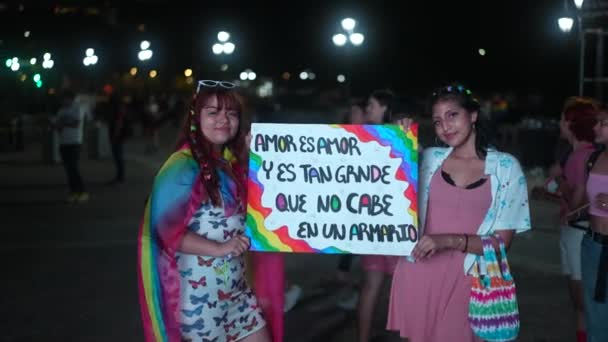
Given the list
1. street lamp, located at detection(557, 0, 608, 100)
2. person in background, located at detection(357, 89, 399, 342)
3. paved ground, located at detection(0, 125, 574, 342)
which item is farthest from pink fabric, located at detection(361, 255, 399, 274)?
street lamp, located at detection(557, 0, 608, 100)

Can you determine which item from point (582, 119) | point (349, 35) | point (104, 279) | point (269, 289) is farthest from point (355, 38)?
point (269, 289)

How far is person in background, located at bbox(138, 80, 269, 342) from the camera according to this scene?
361cm

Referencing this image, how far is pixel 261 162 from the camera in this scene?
384cm

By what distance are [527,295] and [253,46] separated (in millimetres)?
34914

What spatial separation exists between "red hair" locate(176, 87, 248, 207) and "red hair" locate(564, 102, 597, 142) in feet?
8.60

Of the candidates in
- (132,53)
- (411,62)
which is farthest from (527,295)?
(411,62)

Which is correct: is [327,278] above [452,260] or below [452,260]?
below

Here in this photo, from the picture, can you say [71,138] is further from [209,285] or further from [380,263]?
[209,285]

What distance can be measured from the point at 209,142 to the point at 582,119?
9.34 feet

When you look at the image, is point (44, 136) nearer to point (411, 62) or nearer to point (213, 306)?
point (213, 306)

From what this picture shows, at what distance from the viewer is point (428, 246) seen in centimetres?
369

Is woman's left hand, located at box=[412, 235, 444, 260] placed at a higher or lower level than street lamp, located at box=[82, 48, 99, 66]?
lower

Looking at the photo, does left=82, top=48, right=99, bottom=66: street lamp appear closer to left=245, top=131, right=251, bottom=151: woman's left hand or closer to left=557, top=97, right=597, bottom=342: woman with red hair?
left=557, top=97, right=597, bottom=342: woman with red hair

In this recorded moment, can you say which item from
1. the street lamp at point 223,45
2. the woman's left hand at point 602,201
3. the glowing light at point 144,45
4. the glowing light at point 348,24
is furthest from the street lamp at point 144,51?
the woman's left hand at point 602,201
